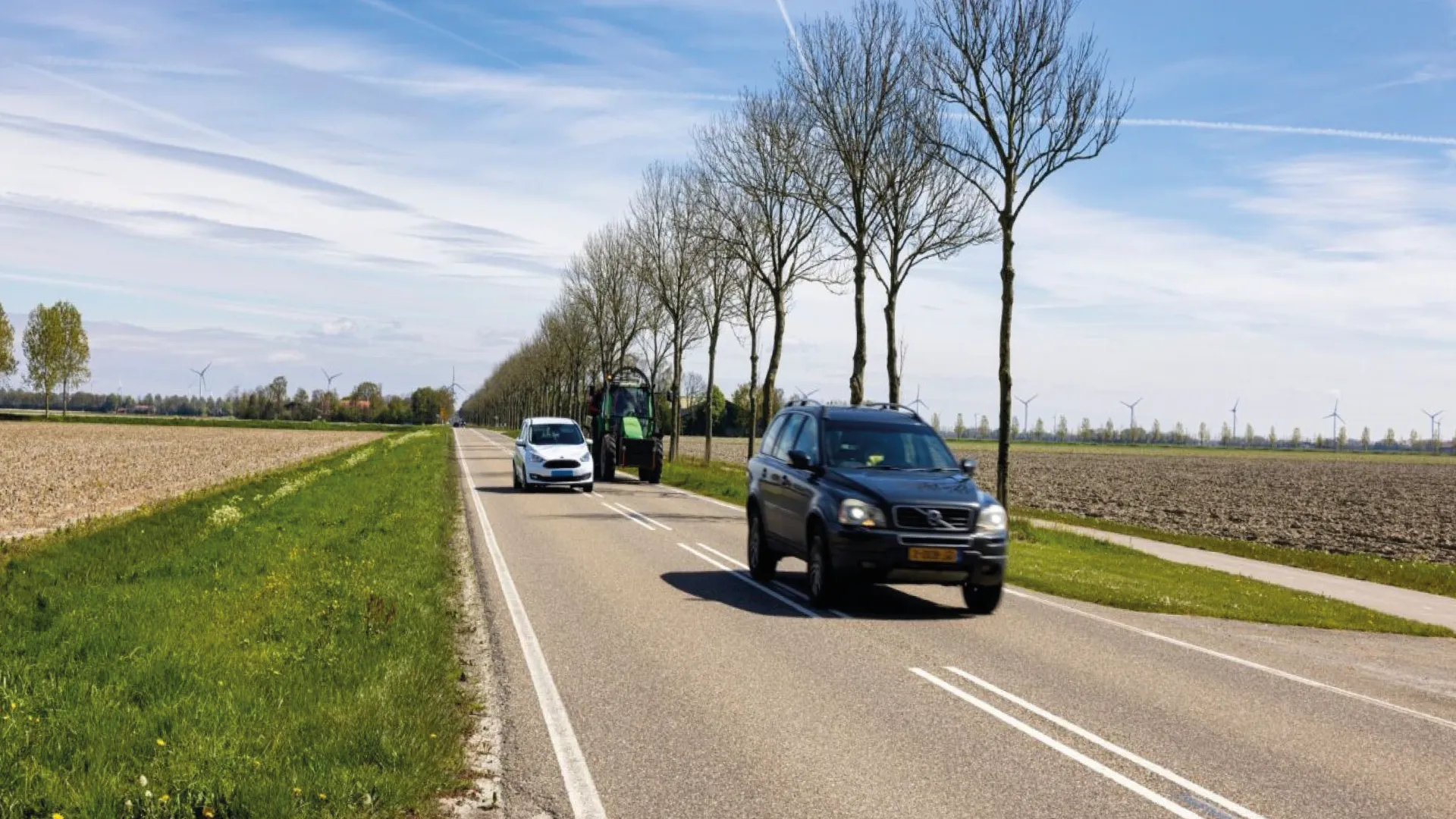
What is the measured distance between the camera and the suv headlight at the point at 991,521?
11.8 metres

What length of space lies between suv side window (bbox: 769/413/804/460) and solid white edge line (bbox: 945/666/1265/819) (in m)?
5.58

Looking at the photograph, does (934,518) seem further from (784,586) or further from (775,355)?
(775,355)

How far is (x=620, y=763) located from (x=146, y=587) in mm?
7530

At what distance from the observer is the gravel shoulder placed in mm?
25359

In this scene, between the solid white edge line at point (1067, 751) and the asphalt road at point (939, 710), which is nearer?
the solid white edge line at point (1067, 751)

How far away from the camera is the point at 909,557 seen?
11.5 m

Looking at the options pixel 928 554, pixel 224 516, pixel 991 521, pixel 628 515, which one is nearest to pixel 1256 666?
pixel 991 521

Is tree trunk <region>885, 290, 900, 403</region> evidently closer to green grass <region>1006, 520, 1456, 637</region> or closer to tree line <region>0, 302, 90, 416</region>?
green grass <region>1006, 520, 1456, 637</region>

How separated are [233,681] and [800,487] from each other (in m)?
7.01

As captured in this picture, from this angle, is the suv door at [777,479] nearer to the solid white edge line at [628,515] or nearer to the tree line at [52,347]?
the solid white edge line at [628,515]

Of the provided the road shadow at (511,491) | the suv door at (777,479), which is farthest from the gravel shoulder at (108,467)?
the suv door at (777,479)

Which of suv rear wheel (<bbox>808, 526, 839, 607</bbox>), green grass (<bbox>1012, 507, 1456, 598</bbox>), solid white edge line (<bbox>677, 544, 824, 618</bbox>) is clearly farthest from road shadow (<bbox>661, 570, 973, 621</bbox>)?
green grass (<bbox>1012, 507, 1456, 598</bbox>)

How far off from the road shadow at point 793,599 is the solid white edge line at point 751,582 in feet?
0.16

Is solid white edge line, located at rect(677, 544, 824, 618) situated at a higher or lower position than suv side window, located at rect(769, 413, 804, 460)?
lower
